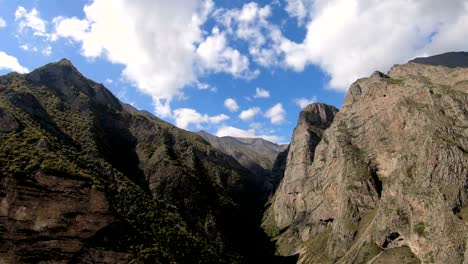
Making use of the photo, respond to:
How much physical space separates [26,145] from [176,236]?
201 feet

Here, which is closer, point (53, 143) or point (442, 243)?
point (53, 143)

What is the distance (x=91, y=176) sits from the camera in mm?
165375

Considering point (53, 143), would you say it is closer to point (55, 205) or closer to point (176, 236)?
point (55, 205)

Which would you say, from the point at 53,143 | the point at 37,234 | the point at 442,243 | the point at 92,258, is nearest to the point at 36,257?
the point at 37,234

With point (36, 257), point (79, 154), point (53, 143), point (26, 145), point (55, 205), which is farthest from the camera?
point (79, 154)

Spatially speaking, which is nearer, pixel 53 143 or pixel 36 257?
pixel 36 257

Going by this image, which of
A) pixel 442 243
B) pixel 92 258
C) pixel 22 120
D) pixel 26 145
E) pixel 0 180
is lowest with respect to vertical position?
pixel 442 243

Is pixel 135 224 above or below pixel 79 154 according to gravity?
below

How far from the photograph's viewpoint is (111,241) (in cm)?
14888

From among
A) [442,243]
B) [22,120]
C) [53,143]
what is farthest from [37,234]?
[442,243]

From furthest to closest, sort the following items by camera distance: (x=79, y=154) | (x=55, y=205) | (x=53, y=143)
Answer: (x=79, y=154) < (x=53, y=143) < (x=55, y=205)

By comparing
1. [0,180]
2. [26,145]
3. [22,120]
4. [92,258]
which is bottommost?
[92,258]

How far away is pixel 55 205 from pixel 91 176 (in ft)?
67.4

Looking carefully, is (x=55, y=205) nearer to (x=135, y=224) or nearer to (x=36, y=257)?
(x=36, y=257)
